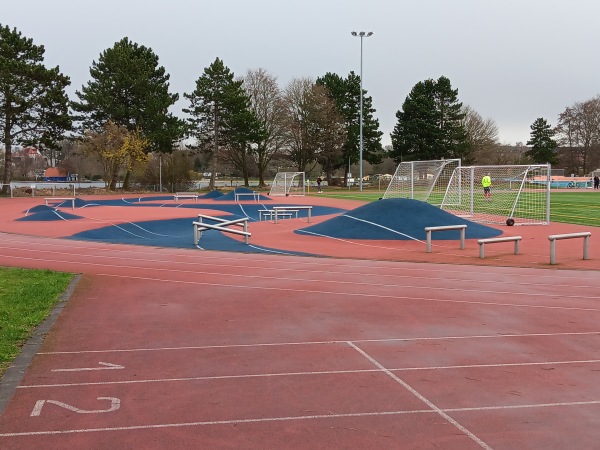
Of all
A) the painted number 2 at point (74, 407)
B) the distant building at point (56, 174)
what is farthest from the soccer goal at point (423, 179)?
the distant building at point (56, 174)

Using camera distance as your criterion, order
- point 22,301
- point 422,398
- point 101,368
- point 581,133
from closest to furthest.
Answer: point 422,398 → point 101,368 → point 22,301 → point 581,133

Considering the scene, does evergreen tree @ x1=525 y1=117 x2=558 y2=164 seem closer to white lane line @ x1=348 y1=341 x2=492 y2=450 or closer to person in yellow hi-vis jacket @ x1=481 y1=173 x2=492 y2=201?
person in yellow hi-vis jacket @ x1=481 y1=173 x2=492 y2=201

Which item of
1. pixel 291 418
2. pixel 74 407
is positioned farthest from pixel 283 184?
pixel 291 418

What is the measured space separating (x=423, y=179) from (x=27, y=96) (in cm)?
3495

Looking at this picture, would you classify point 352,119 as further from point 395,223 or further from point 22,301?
point 22,301

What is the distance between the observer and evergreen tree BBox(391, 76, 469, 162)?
2854 inches

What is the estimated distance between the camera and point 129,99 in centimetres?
5691

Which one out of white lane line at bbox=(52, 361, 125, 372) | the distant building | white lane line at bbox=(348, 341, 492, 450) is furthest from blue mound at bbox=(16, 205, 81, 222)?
the distant building

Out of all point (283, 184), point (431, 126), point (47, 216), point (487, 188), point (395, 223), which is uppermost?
point (431, 126)

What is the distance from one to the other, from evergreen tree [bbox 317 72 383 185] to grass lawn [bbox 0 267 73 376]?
6485 centimetres

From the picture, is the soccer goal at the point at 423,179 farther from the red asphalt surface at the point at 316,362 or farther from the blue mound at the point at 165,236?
the red asphalt surface at the point at 316,362

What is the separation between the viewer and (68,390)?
4.93 meters

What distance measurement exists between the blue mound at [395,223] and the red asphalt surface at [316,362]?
20.3 feet

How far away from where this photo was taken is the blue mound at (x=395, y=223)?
1800 centimetres
